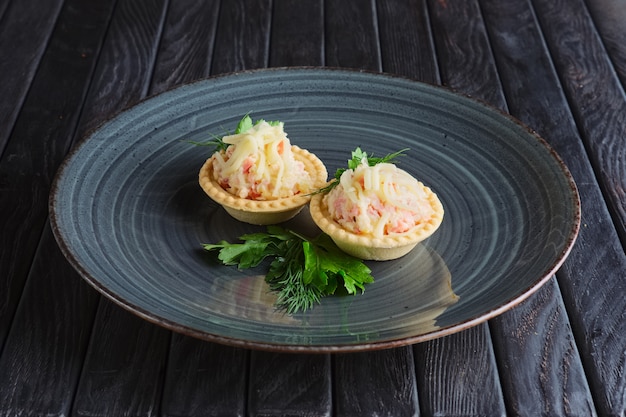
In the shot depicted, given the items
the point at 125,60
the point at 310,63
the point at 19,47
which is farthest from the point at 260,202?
the point at 19,47

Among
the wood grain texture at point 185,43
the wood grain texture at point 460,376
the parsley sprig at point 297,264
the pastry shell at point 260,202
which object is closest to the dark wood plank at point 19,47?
the wood grain texture at point 185,43

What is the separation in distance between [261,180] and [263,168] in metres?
0.04

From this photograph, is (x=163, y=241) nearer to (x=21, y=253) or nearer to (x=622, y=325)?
(x=21, y=253)

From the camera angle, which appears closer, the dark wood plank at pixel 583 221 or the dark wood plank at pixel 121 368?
the dark wood plank at pixel 121 368

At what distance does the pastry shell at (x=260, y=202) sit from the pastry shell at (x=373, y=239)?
0.26 ft

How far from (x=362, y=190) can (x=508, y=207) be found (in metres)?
0.61

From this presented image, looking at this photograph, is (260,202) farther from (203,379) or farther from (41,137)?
(41,137)

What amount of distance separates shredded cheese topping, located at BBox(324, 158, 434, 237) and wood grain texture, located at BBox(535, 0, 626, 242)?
3.12 ft

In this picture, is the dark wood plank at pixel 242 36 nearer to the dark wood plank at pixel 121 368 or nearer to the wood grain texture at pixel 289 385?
the dark wood plank at pixel 121 368

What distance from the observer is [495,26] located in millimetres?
4586

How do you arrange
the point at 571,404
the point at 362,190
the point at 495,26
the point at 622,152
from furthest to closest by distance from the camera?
the point at 495,26
the point at 622,152
the point at 362,190
the point at 571,404

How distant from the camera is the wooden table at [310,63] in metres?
2.42

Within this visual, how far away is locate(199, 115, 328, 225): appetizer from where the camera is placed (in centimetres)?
281

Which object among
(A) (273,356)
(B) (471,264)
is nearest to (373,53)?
(B) (471,264)
